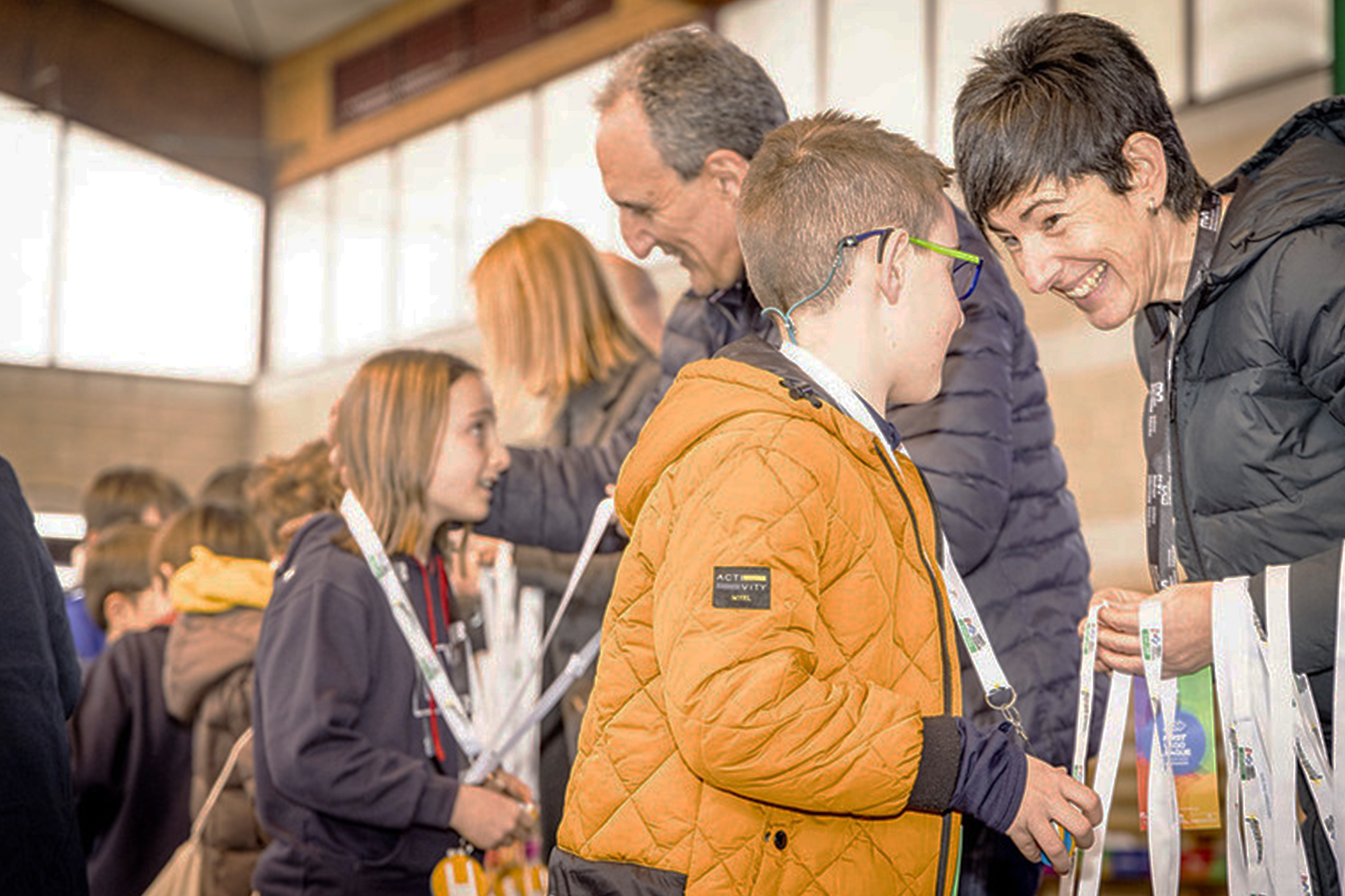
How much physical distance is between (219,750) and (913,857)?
2447 millimetres

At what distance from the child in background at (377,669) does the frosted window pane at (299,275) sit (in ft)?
42.2

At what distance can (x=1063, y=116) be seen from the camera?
1.87 metres

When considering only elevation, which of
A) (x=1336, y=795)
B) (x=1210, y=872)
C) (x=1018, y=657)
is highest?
(x=1018, y=657)

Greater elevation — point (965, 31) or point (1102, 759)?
point (965, 31)

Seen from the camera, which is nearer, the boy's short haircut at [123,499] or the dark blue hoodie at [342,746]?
the dark blue hoodie at [342,746]

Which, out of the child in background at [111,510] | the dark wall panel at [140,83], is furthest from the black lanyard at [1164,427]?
the dark wall panel at [140,83]

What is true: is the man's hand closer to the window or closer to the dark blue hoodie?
the dark blue hoodie

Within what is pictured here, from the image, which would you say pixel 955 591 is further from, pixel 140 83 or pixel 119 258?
pixel 140 83

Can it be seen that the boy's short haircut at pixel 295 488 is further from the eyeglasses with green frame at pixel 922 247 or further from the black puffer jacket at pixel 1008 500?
the eyeglasses with green frame at pixel 922 247

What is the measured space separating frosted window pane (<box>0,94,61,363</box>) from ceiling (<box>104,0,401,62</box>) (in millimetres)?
1681

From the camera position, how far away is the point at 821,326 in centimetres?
173

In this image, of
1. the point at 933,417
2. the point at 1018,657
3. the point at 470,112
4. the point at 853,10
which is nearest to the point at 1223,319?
the point at 933,417

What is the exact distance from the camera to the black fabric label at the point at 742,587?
146 centimetres

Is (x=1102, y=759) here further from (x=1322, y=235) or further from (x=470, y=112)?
(x=470, y=112)
